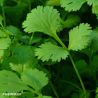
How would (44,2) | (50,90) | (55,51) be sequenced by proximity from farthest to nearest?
(44,2) < (50,90) < (55,51)

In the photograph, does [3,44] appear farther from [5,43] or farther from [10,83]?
[10,83]

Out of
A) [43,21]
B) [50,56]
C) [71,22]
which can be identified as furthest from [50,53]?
[71,22]

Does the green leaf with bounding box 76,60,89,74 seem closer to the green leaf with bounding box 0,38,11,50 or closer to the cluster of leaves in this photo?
the cluster of leaves

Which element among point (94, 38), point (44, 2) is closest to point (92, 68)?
point (94, 38)

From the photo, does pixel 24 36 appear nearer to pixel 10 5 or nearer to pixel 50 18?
pixel 50 18

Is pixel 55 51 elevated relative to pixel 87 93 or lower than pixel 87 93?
elevated

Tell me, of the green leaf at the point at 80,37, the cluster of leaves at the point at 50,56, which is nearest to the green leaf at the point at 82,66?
the cluster of leaves at the point at 50,56

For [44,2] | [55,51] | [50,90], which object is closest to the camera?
[55,51]

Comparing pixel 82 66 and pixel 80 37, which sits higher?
pixel 80 37
